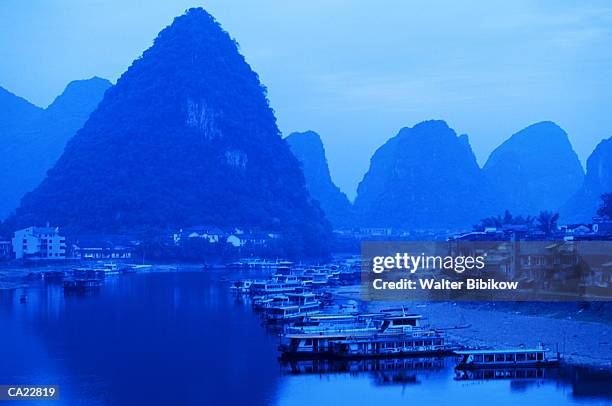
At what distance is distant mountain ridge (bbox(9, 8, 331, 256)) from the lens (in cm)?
6322

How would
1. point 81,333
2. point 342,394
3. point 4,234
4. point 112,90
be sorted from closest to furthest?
1. point 342,394
2. point 81,333
3. point 4,234
4. point 112,90

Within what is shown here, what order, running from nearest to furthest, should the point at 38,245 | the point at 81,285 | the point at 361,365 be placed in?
the point at 361,365 → the point at 81,285 → the point at 38,245

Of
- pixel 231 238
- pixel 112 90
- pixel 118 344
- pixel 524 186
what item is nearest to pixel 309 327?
pixel 118 344

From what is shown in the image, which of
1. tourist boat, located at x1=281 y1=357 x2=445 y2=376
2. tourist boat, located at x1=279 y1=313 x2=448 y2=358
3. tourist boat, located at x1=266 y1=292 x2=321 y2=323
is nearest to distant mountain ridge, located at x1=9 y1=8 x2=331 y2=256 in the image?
tourist boat, located at x1=266 y1=292 x2=321 y2=323

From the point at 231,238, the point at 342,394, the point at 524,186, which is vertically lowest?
the point at 342,394

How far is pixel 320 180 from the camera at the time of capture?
109625 millimetres

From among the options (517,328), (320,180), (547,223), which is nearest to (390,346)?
(517,328)

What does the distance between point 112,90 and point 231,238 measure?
25106 millimetres

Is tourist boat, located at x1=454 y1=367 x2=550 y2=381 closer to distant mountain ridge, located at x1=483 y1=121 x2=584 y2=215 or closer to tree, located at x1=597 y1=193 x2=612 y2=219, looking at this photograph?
tree, located at x1=597 y1=193 x2=612 y2=219

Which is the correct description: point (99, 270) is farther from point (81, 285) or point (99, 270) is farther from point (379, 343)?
point (379, 343)

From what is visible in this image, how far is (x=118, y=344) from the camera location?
77.9 ft

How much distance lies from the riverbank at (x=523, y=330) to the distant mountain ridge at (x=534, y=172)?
92.4 m

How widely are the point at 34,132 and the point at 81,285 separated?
249 ft

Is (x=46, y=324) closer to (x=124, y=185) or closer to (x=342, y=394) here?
(x=342, y=394)
